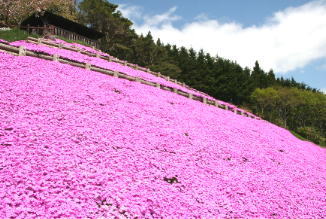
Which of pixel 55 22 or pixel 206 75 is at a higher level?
pixel 55 22

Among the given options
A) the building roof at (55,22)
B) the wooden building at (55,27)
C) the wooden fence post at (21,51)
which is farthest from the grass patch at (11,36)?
the wooden fence post at (21,51)

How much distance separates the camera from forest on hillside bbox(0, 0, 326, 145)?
6322cm

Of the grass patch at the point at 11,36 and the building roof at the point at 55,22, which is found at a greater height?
the building roof at the point at 55,22

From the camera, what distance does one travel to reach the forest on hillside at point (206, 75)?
63219 millimetres

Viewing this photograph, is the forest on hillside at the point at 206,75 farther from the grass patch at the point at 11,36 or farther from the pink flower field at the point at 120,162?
the pink flower field at the point at 120,162

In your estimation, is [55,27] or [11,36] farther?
[55,27]

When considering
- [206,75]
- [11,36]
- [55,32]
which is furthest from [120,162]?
[206,75]

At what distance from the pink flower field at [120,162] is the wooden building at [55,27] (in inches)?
1112

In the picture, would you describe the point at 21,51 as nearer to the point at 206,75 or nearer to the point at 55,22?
the point at 55,22

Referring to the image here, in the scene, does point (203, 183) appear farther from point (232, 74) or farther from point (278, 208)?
point (232, 74)

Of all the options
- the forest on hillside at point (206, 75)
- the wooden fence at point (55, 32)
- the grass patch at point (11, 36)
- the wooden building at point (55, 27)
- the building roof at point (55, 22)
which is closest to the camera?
the grass patch at point (11, 36)

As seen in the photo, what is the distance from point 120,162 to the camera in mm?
8523

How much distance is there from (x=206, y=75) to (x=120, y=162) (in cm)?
7699

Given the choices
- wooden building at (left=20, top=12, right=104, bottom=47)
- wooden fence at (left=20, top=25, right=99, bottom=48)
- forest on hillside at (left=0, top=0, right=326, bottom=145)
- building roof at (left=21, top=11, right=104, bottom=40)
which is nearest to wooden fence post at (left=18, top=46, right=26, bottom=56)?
wooden building at (left=20, top=12, right=104, bottom=47)
